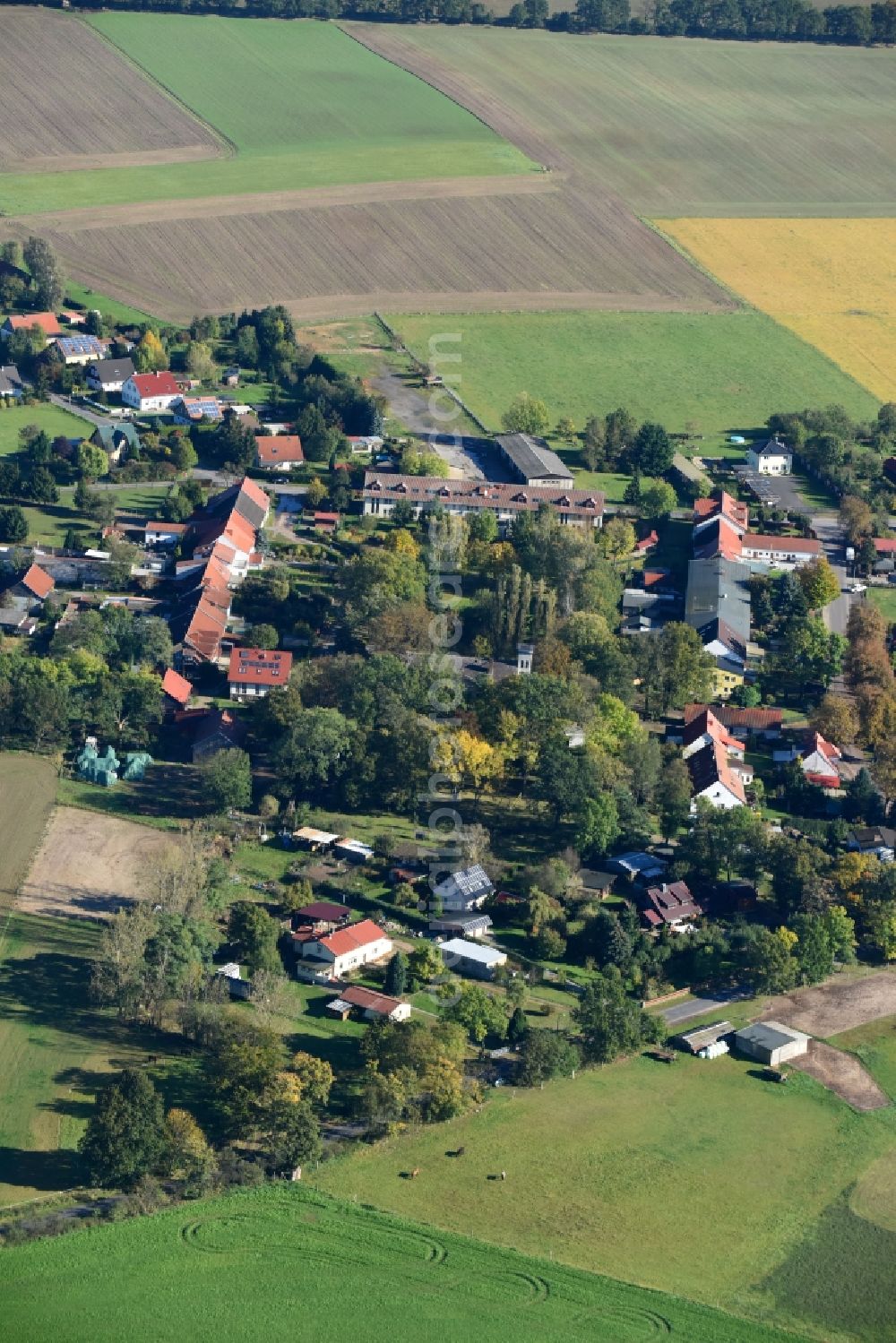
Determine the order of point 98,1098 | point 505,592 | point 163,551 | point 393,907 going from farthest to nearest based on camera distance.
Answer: point 163,551 → point 505,592 → point 393,907 → point 98,1098

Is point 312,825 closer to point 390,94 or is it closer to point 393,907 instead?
point 393,907

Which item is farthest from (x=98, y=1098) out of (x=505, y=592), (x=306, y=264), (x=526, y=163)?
(x=526, y=163)

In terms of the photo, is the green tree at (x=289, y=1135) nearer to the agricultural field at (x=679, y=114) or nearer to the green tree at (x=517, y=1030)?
the green tree at (x=517, y=1030)

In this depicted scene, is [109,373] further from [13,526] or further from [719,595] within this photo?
[719,595]

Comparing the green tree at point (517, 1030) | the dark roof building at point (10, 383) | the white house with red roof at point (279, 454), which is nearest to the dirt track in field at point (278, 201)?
the dark roof building at point (10, 383)

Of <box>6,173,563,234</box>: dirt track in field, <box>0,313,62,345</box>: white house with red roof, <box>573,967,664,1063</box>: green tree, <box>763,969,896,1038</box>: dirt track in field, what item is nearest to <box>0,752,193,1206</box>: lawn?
<box>573,967,664,1063</box>: green tree

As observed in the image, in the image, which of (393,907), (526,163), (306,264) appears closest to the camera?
(393,907)

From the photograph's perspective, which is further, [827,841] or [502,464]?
[502,464]
